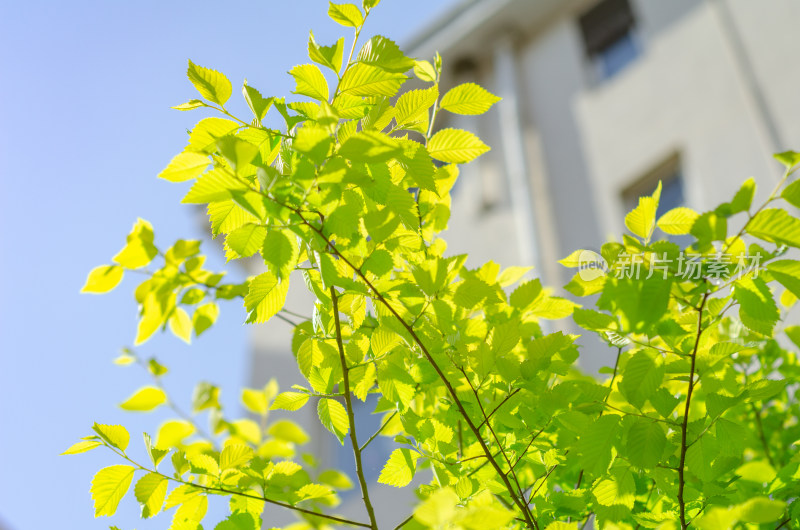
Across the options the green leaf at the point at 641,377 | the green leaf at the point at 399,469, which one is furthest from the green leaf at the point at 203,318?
the green leaf at the point at 641,377

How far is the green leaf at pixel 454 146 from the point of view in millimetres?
918

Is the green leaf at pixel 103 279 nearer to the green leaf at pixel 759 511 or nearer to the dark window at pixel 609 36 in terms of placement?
the green leaf at pixel 759 511

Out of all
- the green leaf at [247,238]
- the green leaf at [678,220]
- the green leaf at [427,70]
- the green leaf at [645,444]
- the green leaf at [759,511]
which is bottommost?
the green leaf at [759,511]

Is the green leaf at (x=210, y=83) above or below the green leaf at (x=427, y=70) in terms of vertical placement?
below

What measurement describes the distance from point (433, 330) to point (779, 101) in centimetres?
284

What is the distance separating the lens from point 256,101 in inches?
30.7

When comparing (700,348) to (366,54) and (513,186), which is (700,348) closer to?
(366,54)

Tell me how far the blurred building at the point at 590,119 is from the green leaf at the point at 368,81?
76.3 inches

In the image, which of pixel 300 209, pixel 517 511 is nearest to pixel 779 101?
pixel 517 511

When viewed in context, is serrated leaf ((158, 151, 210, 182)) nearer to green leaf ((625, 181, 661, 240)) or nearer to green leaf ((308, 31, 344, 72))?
green leaf ((308, 31, 344, 72))

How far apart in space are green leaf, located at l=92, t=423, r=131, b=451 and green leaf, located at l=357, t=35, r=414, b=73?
601mm

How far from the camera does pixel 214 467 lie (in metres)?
0.90

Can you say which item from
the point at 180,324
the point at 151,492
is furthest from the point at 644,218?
the point at 180,324

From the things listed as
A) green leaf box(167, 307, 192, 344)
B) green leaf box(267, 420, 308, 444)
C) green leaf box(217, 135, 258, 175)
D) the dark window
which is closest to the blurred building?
the dark window
